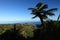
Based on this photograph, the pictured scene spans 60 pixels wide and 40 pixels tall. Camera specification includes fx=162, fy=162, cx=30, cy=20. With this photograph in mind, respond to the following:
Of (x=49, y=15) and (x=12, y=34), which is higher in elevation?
(x=49, y=15)

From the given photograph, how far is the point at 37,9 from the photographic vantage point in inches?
1300

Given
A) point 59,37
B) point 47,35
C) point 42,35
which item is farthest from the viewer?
point 42,35

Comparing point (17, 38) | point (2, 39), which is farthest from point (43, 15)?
point (2, 39)

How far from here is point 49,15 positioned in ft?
105

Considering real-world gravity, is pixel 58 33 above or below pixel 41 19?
below

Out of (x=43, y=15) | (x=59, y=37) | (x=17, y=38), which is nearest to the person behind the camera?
(x=59, y=37)

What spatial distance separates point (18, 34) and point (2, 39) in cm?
339

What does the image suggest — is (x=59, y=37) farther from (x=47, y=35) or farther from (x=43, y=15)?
(x=43, y=15)

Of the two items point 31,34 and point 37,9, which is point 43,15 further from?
point 31,34

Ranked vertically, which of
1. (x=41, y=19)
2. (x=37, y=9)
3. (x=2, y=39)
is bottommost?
(x=2, y=39)

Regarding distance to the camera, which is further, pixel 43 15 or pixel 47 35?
pixel 43 15

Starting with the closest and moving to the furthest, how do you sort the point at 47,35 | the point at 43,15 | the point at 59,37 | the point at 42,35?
the point at 59,37
the point at 47,35
the point at 42,35
the point at 43,15

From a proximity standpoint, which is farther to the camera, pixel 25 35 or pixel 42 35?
pixel 25 35

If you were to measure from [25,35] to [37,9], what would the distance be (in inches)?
230
